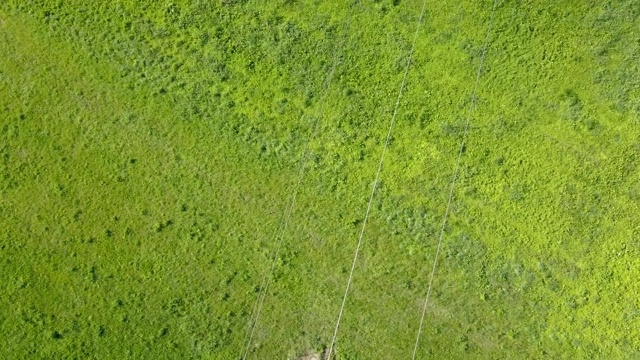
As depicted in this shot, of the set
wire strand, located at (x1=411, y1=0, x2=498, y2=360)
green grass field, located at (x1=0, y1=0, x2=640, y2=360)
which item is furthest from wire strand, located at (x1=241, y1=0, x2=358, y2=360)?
wire strand, located at (x1=411, y1=0, x2=498, y2=360)

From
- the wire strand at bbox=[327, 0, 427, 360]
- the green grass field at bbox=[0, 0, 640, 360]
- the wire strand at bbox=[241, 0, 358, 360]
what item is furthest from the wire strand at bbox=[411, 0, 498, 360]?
the wire strand at bbox=[241, 0, 358, 360]

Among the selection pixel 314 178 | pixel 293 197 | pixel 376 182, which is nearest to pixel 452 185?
pixel 376 182

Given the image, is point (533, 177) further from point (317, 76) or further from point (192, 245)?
point (192, 245)

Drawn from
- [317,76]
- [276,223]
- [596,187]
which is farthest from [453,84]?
[276,223]

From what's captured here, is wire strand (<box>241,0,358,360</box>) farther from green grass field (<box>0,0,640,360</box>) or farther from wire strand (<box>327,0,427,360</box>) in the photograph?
wire strand (<box>327,0,427,360</box>)

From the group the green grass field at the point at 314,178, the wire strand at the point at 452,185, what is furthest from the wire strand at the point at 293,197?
the wire strand at the point at 452,185

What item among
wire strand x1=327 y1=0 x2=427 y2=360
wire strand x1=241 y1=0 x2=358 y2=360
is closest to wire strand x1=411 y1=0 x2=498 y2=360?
wire strand x1=327 y1=0 x2=427 y2=360

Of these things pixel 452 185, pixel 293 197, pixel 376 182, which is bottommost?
pixel 452 185

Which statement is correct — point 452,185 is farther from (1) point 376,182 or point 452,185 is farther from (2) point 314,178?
(2) point 314,178
